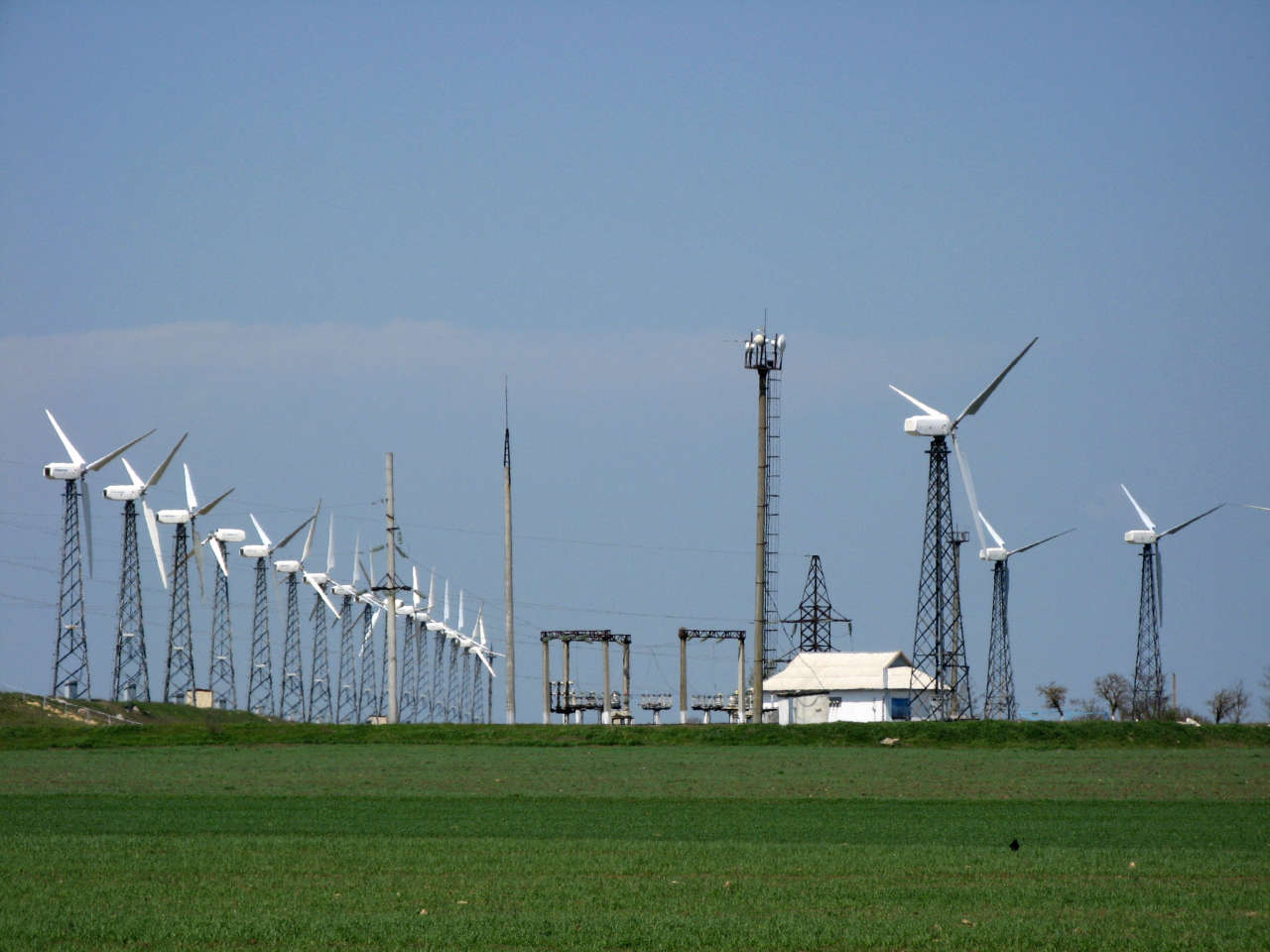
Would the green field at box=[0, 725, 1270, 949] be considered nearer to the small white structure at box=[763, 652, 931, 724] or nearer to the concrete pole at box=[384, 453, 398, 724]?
the concrete pole at box=[384, 453, 398, 724]

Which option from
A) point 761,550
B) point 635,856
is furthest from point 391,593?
point 635,856

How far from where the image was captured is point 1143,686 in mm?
97625

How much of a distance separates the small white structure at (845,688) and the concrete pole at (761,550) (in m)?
19.3

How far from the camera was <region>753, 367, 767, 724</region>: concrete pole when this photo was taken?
81.8m

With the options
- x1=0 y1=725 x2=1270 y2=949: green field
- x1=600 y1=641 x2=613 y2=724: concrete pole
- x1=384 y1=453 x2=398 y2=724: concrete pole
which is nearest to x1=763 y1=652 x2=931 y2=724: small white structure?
x1=600 y1=641 x2=613 y2=724: concrete pole

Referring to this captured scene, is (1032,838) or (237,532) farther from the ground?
(237,532)

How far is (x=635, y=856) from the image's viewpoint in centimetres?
2888

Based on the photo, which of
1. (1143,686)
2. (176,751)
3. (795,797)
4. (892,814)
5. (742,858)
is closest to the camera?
(742,858)

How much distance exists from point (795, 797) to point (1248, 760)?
83.8 ft

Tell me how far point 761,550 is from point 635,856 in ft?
177

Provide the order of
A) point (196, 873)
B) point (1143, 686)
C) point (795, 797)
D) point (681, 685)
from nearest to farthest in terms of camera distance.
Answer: point (196, 873) < point (795, 797) < point (1143, 686) < point (681, 685)

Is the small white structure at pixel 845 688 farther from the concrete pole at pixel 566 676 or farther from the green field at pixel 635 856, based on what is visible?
the green field at pixel 635 856

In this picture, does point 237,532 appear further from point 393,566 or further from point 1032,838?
point 1032,838

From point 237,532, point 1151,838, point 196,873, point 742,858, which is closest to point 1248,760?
point 1151,838
